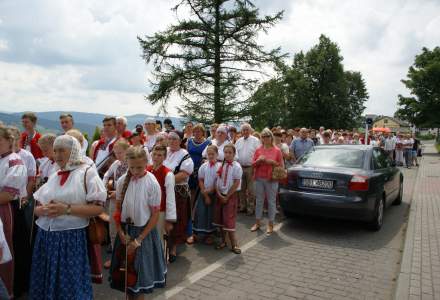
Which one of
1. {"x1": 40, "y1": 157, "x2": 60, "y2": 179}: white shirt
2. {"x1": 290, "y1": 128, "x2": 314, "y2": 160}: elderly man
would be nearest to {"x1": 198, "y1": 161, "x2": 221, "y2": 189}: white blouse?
{"x1": 40, "y1": 157, "x2": 60, "y2": 179}: white shirt

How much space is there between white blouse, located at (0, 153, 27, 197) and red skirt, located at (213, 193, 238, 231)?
2983 mm

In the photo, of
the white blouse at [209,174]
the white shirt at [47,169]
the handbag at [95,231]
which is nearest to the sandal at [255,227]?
the white blouse at [209,174]

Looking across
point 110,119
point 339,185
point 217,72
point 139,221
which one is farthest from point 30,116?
point 217,72

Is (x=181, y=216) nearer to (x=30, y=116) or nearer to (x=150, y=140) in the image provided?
(x=150, y=140)

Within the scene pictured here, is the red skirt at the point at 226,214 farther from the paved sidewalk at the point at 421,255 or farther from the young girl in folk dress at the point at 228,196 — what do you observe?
the paved sidewalk at the point at 421,255

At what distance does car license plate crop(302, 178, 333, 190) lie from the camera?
255 inches

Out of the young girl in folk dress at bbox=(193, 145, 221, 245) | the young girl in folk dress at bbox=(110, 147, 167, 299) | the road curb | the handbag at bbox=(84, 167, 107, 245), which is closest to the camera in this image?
the handbag at bbox=(84, 167, 107, 245)

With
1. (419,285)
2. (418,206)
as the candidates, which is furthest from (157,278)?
(418,206)

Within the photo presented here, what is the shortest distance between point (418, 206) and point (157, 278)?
813cm

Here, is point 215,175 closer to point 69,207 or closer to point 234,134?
point 69,207

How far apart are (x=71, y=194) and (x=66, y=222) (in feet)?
0.87

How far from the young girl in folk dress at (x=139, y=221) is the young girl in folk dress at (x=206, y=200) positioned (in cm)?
241

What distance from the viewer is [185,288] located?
4.22 m

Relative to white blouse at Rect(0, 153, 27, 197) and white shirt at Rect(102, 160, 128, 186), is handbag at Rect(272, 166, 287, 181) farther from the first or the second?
white blouse at Rect(0, 153, 27, 197)
